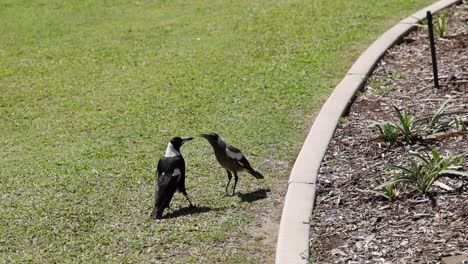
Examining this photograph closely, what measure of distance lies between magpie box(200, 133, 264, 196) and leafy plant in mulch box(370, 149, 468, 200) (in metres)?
1.02

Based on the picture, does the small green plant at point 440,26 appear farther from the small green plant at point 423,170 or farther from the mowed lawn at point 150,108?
the small green plant at point 423,170

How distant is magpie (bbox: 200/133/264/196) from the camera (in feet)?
24.0

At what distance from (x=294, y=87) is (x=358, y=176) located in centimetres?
248

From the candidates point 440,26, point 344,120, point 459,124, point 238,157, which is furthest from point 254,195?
point 440,26

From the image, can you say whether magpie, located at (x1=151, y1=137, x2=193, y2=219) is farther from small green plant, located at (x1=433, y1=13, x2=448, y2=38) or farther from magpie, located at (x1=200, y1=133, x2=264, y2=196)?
small green plant, located at (x1=433, y1=13, x2=448, y2=38)

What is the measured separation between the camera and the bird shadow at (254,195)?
721cm

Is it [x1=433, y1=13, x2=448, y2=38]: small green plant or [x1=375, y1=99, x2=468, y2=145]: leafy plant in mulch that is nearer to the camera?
[x1=375, y1=99, x2=468, y2=145]: leafy plant in mulch

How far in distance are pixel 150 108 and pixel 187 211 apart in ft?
8.07

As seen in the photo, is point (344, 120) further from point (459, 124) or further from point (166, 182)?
point (166, 182)

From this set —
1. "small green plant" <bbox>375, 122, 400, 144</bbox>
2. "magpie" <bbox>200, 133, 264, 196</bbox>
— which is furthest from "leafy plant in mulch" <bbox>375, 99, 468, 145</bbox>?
"magpie" <bbox>200, 133, 264, 196</bbox>

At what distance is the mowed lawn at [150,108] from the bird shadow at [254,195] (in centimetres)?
2

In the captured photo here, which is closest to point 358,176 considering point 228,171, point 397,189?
point 397,189

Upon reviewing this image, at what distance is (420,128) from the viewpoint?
7.95 m

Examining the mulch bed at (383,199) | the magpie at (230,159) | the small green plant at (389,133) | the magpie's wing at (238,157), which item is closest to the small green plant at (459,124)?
the mulch bed at (383,199)
